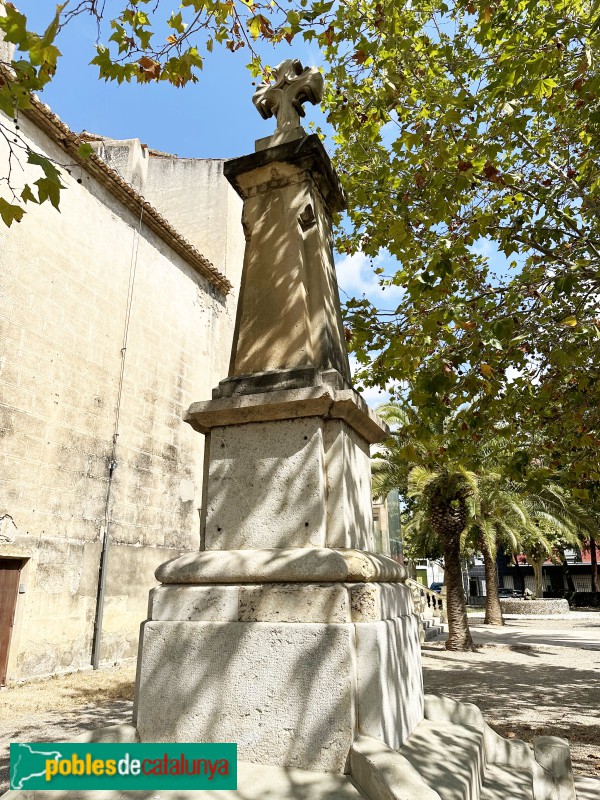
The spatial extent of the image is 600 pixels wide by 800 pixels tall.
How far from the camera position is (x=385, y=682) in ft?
8.25

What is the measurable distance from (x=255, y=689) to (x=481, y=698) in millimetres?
6614

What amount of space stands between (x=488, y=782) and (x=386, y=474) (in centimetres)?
1207

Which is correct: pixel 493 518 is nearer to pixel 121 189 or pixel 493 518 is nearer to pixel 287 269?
A: pixel 121 189

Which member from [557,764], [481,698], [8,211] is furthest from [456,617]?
[8,211]

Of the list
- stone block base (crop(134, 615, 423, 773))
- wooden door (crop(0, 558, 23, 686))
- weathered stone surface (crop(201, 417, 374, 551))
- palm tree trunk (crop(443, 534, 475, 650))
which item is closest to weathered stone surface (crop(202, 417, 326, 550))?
weathered stone surface (crop(201, 417, 374, 551))

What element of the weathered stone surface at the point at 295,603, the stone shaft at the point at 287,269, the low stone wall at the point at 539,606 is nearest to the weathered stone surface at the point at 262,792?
the weathered stone surface at the point at 295,603

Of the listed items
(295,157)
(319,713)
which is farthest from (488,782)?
(295,157)

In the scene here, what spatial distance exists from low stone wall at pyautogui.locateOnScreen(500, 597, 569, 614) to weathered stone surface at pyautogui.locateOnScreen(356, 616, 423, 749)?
2735 centimetres

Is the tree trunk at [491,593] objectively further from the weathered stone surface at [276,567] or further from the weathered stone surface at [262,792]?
the weathered stone surface at [262,792]

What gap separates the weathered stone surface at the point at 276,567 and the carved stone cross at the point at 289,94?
2.73m

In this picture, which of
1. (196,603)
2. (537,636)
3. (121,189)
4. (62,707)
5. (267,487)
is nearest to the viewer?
(196,603)

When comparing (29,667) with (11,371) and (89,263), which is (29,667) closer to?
(11,371)

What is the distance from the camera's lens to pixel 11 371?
28.1ft

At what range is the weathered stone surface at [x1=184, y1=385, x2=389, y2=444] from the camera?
9.56 ft
